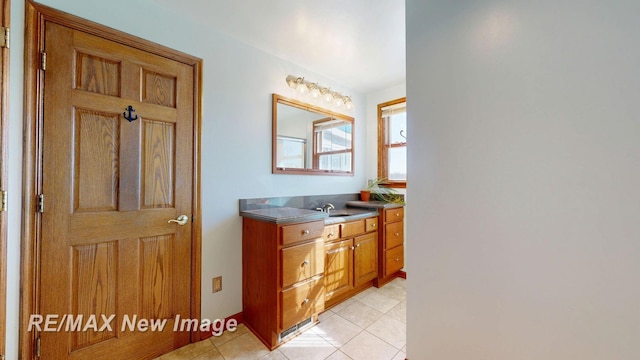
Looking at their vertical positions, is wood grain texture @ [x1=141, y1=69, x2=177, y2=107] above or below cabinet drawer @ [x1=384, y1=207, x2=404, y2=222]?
above

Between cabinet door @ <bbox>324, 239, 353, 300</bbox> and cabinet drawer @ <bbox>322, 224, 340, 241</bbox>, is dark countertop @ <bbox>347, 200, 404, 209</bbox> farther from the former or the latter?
cabinet drawer @ <bbox>322, 224, 340, 241</bbox>

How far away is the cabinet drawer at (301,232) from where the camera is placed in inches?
65.6

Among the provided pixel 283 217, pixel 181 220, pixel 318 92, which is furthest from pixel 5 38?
pixel 318 92

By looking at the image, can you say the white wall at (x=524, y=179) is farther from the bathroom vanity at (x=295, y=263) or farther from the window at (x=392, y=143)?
the window at (x=392, y=143)

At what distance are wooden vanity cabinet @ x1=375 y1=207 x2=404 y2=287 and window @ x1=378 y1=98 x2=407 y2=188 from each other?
0.47m

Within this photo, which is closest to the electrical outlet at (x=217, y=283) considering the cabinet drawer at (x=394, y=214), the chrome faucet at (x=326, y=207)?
the chrome faucet at (x=326, y=207)

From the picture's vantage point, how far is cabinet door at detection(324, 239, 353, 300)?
2104 millimetres

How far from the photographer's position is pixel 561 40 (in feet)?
2.87

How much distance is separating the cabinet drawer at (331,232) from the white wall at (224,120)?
1.88 ft

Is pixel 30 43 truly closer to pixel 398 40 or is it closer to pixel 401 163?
pixel 398 40

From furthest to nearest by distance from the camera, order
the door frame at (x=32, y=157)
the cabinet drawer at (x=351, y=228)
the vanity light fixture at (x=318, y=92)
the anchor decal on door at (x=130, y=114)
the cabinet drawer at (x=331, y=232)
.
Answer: the vanity light fixture at (x=318, y=92) < the cabinet drawer at (x=351, y=228) < the cabinet drawer at (x=331, y=232) < the anchor decal on door at (x=130, y=114) < the door frame at (x=32, y=157)

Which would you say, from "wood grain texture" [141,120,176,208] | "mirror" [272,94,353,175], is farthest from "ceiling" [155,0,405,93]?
"wood grain texture" [141,120,176,208]

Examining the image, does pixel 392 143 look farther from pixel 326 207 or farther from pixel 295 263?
pixel 295 263

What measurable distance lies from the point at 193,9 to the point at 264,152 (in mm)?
1144
